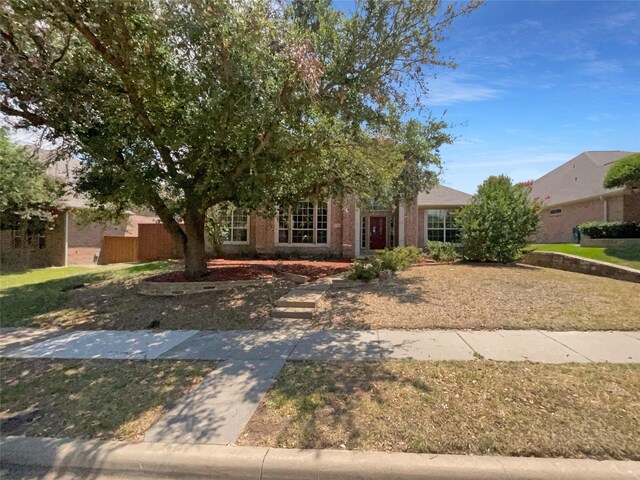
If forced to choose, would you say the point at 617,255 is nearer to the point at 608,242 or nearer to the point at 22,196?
the point at 608,242

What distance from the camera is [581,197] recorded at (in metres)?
21.0

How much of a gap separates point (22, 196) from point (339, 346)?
1684cm

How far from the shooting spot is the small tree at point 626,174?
48.1 ft

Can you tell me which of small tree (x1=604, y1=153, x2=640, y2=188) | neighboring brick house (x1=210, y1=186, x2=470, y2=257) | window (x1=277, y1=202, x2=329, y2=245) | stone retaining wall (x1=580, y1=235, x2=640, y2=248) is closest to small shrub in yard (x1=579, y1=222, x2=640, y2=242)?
stone retaining wall (x1=580, y1=235, x2=640, y2=248)

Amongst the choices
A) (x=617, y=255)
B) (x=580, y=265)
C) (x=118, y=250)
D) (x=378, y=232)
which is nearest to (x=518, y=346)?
(x=580, y=265)

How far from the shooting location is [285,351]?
220 inches

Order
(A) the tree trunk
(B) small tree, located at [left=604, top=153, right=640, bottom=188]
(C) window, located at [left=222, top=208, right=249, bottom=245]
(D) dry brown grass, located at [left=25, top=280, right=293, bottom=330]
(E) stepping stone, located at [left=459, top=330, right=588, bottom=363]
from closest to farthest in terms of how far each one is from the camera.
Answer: (E) stepping stone, located at [left=459, top=330, right=588, bottom=363] < (D) dry brown grass, located at [left=25, top=280, right=293, bottom=330] < (A) the tree trunk < (B) small tree, located at [left=604, top=153, right=640, bottom=188] < (C) window, located at [left=222, top=208, right=249, bottom=245]

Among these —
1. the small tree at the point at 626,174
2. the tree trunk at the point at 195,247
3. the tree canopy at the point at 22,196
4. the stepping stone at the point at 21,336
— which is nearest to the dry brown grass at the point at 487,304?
the tree trunk at the point at 195,247

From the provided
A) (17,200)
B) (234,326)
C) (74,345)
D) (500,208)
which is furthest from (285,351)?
(17,200)

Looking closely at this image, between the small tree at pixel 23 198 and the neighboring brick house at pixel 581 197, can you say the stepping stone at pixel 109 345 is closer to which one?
the small tree at pixel 23 198

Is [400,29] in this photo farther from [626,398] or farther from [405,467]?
[405,467]

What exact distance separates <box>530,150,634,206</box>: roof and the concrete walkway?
17380 mm

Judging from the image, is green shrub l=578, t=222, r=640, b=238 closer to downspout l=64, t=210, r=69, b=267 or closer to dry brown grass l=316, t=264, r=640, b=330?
dry brown grass l=316, t=264, r=640, b=330

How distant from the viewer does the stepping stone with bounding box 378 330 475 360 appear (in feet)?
17.0
